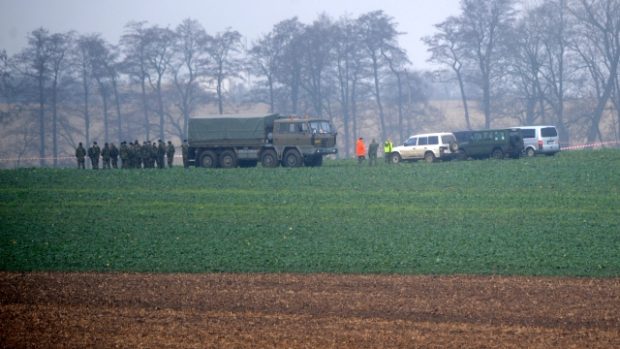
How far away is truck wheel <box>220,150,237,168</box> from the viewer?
4947 centimetres

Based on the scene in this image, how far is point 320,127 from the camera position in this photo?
48906mm

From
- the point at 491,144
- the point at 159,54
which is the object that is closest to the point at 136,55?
the point at 159,54

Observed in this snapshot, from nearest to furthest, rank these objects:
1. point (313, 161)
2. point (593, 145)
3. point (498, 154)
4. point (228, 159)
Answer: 1. point (498, 154)
2. point (313, 161)
3. point (228, 159)
4. point (593, 145)

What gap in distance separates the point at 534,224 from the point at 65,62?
61.8 metres

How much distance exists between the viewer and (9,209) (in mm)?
33875

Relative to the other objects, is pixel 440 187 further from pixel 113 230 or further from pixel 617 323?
pixel 617 323

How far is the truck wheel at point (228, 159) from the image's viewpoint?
1948 inches

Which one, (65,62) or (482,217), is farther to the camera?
(65,62)

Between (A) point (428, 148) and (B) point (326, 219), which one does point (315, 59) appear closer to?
(A) point (428, 148)

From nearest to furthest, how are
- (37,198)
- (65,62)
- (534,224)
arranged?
(534,224) < (37,198) < (65,62)

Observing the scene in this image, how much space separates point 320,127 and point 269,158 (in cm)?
303

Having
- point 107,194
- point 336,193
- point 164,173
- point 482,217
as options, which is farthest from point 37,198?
point 482,217

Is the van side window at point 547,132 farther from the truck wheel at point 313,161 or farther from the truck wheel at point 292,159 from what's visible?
the truck wheel at point 292,159

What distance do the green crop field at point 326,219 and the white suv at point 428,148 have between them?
4564 mm
